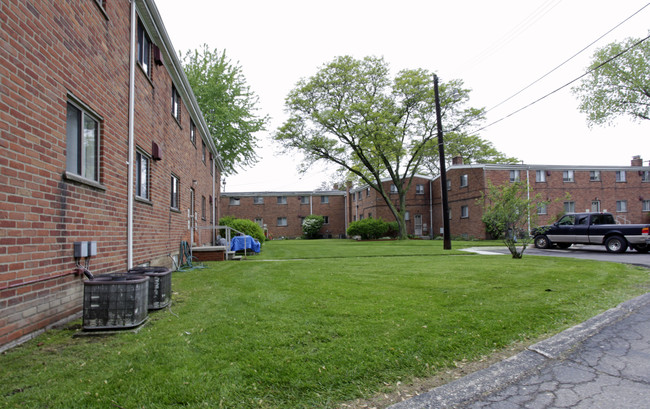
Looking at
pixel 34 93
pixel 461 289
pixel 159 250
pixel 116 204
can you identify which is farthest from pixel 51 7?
pixel 461 289

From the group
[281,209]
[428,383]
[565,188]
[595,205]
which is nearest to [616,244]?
[428,383]

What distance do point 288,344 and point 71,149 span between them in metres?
3.85

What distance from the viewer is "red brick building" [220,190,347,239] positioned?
139ft

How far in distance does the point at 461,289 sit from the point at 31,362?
5.90 m

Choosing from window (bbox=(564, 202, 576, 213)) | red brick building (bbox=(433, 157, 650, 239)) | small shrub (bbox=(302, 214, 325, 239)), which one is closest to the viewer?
red brick building (bbox=(433, 157, 650, 239))

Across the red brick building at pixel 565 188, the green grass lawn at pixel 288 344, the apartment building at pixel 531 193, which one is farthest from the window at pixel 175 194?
the red brick building at pixel 565 188

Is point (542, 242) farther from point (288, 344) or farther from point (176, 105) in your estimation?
point (288, 344)

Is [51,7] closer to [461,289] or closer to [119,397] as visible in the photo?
[119,397]

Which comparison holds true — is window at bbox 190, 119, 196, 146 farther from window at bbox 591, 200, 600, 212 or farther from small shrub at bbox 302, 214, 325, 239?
window at bbox 591, 200, 600, 212

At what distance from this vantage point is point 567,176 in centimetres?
2909

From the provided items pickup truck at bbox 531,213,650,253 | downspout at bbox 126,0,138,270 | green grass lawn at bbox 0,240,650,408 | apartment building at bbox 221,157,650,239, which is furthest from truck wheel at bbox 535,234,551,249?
downspout at bbox 126,0,138,270

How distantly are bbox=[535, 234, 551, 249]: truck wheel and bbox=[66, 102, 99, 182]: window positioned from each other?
18637mm

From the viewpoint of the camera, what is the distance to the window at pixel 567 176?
95.2 ft

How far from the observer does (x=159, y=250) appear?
8.56 m
